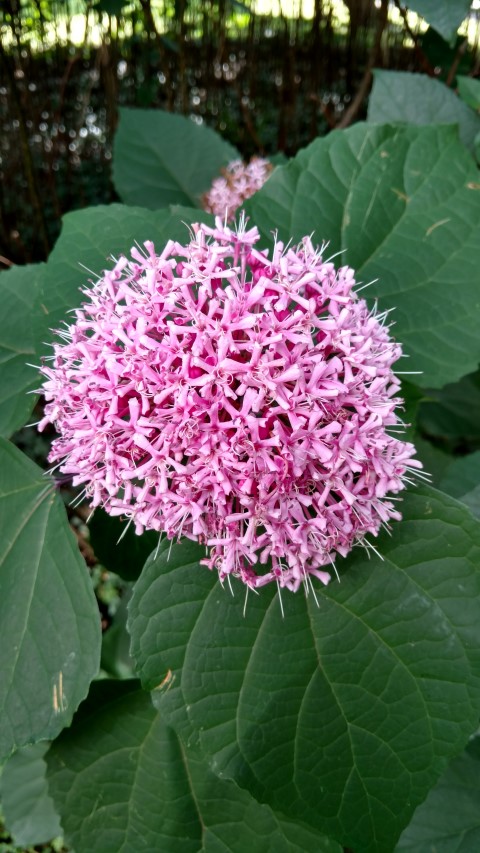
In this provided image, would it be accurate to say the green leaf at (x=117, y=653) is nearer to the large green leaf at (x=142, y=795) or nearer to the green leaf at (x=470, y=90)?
the large green leaf at (x=142, y=795)

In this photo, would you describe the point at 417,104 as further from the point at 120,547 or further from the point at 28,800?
the point at 28,800

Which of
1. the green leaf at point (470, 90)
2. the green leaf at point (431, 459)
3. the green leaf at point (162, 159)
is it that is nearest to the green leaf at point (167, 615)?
→ the green leaf at point (431, 459)

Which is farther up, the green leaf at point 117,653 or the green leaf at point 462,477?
the green leaf at point 462,477

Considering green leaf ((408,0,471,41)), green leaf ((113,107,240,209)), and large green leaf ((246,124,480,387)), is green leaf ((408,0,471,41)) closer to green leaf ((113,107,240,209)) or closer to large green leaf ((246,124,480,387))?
large green leaf ((246,124,480,387))

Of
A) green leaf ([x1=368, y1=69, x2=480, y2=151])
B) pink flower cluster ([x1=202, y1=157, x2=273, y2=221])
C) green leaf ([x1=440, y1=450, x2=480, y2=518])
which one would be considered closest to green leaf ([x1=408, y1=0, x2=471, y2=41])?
green leaf ([x1=368, y1=69, x2=480, y2=151])

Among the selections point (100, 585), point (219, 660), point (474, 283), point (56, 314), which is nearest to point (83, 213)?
point (56, 314)

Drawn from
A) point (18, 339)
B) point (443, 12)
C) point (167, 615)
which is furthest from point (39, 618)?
point (443, 12)

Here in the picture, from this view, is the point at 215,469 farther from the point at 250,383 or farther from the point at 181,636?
the point at 181,636
